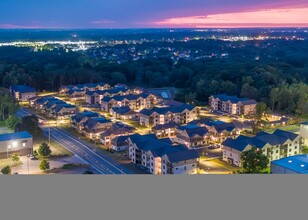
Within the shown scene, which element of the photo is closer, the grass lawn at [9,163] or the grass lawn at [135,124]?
the grass lawn at [9,163]

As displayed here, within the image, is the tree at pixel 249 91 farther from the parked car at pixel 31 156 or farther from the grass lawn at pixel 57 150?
the parked car at pixel 31 156

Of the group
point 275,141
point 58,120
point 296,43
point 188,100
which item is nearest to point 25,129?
point 58,120

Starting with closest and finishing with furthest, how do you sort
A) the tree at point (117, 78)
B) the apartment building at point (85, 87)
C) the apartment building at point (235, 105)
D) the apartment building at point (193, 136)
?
1. the apartment building at point (193, 136)
2. the apartment building at point (235, 105)
3. the apartment building at point (85, 87)
4. the tree at point (117, 78)

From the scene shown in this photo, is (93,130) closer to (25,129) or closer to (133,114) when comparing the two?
(25,129)

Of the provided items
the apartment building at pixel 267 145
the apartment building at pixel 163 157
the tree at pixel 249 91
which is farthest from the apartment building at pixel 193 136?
the tree at pixel 249 91

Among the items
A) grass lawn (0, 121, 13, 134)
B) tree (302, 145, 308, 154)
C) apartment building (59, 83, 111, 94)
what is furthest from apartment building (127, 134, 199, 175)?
apartment building (59, 83, 111, 94)

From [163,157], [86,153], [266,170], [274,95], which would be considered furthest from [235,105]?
[163,157]
